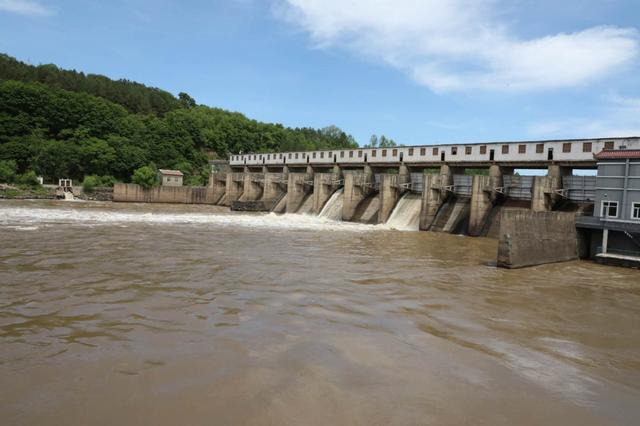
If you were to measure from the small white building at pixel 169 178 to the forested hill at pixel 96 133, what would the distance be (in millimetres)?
5961

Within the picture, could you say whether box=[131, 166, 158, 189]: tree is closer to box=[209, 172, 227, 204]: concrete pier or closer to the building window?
box=[209, 172, 227, 204]: concrete pier

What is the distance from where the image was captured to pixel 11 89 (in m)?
60.2

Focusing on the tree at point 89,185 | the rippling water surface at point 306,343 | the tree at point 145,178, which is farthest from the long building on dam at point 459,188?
the tree at point 89,185

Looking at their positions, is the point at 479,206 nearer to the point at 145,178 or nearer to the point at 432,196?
the point at 432,196

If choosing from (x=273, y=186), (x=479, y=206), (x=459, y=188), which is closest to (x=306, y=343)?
(x=479, y=206)

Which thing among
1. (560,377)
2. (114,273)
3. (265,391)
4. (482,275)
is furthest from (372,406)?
(482,275)

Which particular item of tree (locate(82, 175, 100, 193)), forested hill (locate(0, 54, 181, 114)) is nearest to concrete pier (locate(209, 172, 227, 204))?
tree (locate(82, 175, 100, 193))

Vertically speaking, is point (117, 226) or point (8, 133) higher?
point (8, 133)

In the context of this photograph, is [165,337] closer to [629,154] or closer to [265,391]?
[265,391]

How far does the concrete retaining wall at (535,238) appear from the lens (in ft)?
45.0

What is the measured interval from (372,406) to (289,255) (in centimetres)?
984

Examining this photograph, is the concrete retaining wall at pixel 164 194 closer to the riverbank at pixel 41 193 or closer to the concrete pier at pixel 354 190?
the riverbank at pixel 41 193

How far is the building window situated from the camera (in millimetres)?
15609

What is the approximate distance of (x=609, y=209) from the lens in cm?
1577
